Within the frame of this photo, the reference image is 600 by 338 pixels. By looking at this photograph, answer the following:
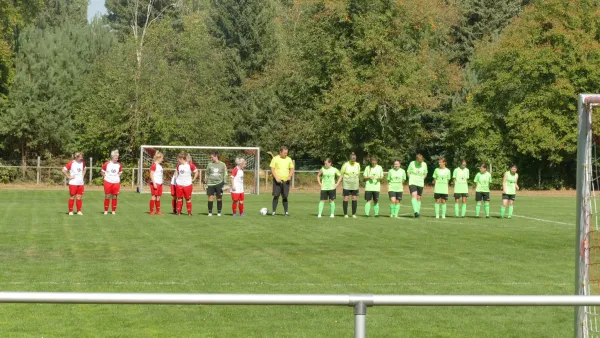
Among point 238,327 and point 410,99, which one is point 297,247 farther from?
point 410,99

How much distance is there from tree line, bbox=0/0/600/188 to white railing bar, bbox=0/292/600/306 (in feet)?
176

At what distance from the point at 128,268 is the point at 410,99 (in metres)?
45.0

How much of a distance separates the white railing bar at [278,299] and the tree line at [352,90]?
53.7 meters

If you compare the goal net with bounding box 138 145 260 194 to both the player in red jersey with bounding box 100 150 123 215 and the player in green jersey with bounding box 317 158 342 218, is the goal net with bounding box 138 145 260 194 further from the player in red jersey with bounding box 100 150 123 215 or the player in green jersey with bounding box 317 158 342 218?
the player in red jersey with bounding box 100 150 123 215

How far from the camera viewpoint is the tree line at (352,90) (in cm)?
5878

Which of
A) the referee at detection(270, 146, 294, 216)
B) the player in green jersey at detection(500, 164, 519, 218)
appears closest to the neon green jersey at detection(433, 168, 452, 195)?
the player in green jersey at detection(500, 164, 519, 218)

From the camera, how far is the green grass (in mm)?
10164

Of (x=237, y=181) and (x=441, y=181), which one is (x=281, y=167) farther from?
(x=441, y=181)

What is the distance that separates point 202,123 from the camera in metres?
63.9

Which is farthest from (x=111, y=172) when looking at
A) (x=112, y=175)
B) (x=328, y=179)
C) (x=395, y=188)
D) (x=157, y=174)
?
(x=395, y=188)

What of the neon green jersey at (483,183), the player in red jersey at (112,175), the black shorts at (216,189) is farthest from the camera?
the neon green jersey at (483,183)

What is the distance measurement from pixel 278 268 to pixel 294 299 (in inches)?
411

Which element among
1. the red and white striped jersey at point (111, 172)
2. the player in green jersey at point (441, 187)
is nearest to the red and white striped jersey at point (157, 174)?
the red and white striped jersey at point (111, 172)

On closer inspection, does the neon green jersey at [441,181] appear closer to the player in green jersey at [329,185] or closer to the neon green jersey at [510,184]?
the neon green jersey at [510,184]
